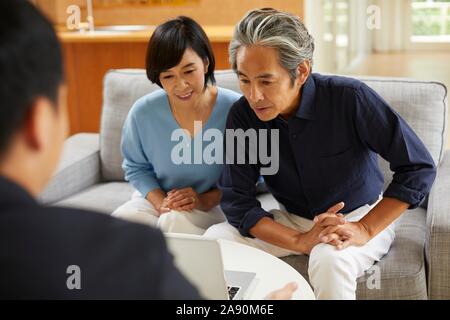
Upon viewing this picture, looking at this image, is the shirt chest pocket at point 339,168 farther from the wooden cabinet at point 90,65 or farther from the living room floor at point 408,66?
the living room floor at point 408,66

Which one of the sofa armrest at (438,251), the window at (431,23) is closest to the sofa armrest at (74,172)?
the sofa armrest at (438,251)

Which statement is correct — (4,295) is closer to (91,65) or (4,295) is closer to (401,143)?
(401,143)

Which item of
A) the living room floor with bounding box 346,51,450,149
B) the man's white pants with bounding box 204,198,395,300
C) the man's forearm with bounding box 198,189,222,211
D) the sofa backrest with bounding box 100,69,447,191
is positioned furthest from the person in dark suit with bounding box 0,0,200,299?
the living room floor with bounding box 346,51,450,149

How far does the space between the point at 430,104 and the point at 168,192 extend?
99 cm

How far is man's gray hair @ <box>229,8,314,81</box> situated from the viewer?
1996 millimetres

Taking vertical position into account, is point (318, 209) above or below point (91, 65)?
below

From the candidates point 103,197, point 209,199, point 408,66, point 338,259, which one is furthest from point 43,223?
point 408,66

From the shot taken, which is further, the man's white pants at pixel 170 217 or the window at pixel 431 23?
the window at pixel 431 23

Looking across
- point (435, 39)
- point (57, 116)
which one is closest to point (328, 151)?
point (57, 116)

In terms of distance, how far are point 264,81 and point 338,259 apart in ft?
1.81

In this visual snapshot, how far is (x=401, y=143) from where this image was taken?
6.70 ft

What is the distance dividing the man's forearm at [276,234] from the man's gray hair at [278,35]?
0.45 meters

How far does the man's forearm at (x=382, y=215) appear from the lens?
2031mm

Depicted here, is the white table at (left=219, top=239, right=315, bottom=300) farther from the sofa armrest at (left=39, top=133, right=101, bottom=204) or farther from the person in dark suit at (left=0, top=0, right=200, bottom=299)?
the sofa armrest at (left=39, top=133, right=101, bottom=204)
